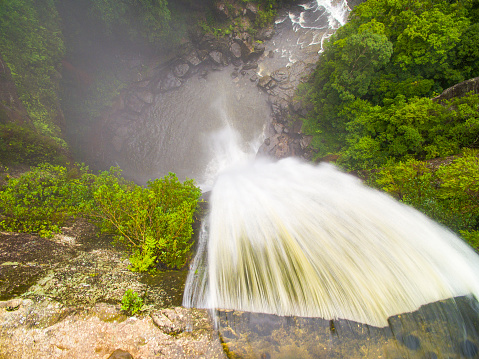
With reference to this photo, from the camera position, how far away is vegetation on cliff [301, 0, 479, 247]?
798 cm

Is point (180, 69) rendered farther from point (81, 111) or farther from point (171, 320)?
point (171, 320)

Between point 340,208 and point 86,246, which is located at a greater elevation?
point 340,208

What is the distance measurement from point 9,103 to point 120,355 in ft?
54.8

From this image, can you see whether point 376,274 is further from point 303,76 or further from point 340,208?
point 303,76

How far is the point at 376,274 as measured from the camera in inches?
227

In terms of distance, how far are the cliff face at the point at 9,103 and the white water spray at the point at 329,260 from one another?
43.4 ft

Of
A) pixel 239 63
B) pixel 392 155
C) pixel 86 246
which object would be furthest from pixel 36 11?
pixel 392 155

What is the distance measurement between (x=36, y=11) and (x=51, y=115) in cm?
815

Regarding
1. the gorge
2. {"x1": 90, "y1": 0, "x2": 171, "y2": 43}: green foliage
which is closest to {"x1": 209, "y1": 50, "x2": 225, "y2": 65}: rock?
{"x1": 90, "y1": 0, "x2": 171, "y2": 43}: green foliage

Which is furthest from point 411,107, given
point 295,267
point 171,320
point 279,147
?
point 171,320

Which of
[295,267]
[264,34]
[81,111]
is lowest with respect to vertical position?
[295,267]

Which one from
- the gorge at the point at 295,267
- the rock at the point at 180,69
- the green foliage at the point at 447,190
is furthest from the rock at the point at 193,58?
the green foliage at the point at 447,190

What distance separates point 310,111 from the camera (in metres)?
17.2

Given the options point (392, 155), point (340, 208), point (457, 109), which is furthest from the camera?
point (392, 155)
